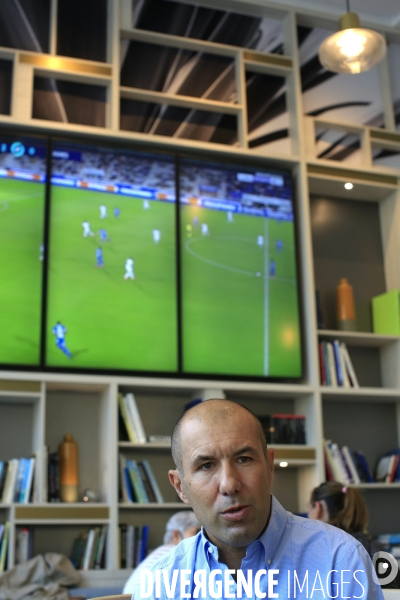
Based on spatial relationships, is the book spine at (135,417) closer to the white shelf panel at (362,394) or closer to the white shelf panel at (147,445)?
the white shelf panel at (147,445)

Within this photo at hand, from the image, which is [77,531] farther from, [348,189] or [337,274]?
[348,189]

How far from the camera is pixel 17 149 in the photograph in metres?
4.47

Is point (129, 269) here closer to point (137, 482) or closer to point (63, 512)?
point (137, 482)

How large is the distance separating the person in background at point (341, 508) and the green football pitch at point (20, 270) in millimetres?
1783

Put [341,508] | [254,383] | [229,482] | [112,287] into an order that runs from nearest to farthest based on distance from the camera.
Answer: [229,482] < [341,508] < [112,287] < [254,383]

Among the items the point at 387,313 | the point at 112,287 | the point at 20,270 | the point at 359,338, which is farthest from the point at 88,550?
the point at 387,313

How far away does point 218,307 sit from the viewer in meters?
4.65

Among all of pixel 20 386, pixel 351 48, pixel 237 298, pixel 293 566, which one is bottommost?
pixel 293 566

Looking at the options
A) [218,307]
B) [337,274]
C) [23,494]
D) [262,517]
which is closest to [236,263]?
[218,307]

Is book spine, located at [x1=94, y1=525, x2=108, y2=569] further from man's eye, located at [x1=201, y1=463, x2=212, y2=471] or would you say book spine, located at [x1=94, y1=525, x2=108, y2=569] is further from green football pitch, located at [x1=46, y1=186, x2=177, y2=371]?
man's eye, located at [x1=201, y1=463, x2=212, y2=471]

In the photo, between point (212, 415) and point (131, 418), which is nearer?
point (212, 415)

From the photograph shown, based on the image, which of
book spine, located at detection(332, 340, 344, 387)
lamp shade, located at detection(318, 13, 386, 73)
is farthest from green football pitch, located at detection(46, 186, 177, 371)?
lamp shade, located at detection(318, 13, 386, 73)

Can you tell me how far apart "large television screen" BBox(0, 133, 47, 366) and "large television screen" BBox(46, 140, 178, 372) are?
8 cm

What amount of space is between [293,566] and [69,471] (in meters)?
2.98
